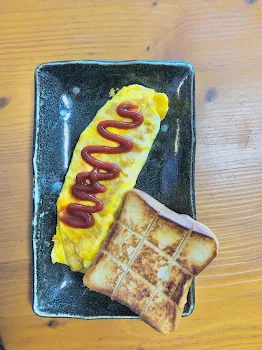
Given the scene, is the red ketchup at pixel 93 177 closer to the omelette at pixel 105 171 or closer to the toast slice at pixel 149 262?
the omelette at pixel 105 171

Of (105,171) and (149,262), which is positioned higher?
(105,171)

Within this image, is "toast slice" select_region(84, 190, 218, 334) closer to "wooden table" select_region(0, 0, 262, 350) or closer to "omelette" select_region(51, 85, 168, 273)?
"omelette" select_region(51, 85, 168, 273)

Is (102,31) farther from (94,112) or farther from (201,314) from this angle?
(201,314)

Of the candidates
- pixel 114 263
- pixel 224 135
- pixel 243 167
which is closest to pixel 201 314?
pixel 114 263

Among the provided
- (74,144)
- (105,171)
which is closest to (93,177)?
(105,171)

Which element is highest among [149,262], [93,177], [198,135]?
[198,135]

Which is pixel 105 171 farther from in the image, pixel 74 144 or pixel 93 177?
pixel 74 144
